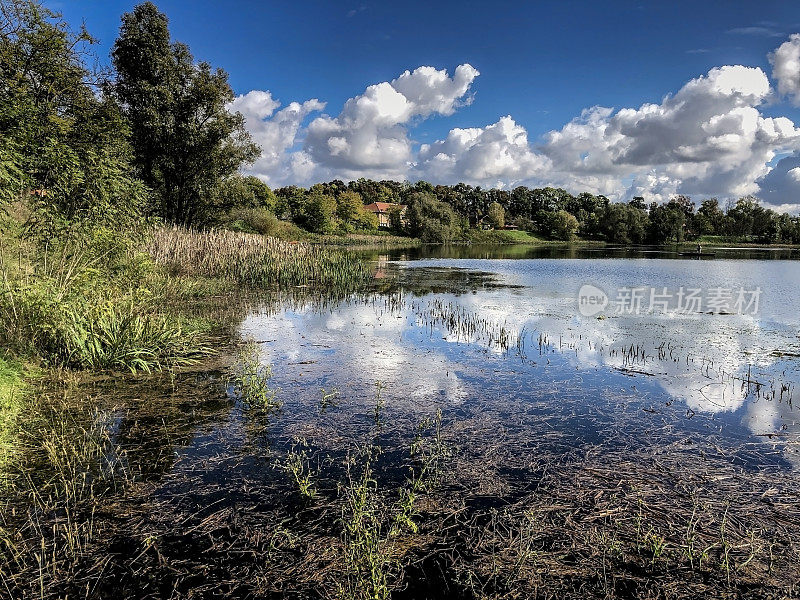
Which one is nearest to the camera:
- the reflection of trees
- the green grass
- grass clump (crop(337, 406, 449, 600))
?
grass clump (crop(337, 406, 449, 600))

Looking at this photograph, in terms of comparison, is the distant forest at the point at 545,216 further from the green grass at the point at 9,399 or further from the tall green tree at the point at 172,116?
the green grass at the point at 9,399

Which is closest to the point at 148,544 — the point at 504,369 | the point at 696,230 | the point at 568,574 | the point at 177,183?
the point at 568,574

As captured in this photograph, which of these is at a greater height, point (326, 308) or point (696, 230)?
point (696, 230)

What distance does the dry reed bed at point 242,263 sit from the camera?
22.0 meters

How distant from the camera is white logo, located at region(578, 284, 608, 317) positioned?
55.7ft

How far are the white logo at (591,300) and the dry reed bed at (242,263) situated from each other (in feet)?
34.0

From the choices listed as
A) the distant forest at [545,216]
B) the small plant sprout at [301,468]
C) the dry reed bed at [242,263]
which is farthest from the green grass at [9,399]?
the distant forest at [545,216]

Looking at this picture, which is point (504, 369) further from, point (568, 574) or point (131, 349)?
point (131, 349)

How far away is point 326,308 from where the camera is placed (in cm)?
1691

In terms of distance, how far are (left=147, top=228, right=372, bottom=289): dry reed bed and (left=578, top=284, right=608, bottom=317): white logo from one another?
1036 centimetres

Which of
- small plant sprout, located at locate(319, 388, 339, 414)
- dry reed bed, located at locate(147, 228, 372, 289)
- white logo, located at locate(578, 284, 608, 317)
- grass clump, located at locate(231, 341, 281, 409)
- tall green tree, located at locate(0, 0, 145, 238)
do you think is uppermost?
tall green tree, located at locate(0, 0, 145, 238)

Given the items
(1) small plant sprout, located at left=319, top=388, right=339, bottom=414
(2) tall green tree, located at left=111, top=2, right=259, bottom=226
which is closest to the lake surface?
(1) small plant sprout, located at left=319, top=388, right=339, bottom=414

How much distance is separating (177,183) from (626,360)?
31817mm

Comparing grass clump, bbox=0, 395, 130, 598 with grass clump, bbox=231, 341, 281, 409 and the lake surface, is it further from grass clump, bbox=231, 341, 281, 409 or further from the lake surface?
the lake surface
